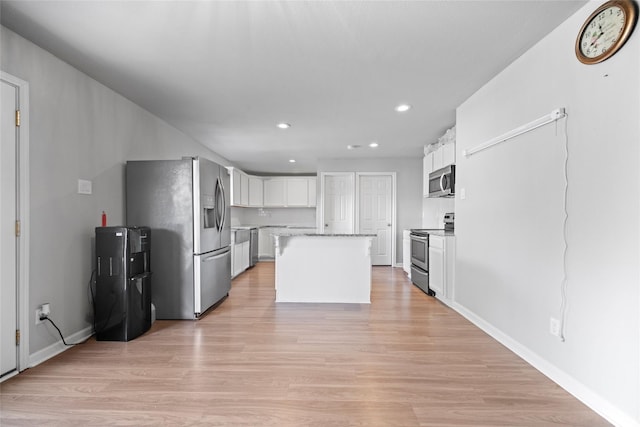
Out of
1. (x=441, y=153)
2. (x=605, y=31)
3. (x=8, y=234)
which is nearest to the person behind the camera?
(x=605, y=31)

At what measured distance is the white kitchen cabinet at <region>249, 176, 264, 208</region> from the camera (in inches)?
290

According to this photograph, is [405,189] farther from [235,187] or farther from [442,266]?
[235,187]

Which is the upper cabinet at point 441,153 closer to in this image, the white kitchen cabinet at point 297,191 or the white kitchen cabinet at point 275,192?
the white kitchen cabinet at point 297,191

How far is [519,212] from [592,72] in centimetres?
104

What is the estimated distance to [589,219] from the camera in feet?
5.83

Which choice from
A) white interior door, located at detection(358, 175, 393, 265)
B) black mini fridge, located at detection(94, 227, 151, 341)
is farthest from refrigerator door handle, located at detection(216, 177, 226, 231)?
white interior door, located at detection(358, 175, 393, 265)

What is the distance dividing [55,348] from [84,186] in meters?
1.35

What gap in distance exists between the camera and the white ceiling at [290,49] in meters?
1.84

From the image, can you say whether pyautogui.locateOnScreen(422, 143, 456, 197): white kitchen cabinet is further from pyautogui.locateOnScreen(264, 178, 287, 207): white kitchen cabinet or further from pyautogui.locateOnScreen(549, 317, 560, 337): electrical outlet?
pyautogui.locateOnScreen(264, 178, 287, 207): white kitchen cabinet

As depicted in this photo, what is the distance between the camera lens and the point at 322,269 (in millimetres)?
3865

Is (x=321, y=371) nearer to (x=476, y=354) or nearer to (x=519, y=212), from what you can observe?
(x=476, y=354)

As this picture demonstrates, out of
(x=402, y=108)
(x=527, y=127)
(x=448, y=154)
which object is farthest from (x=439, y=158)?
(x=527, y=127)

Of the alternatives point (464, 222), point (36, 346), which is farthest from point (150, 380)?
point (464, 222)

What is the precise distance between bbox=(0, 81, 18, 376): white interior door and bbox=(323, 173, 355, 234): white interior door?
201 inches
